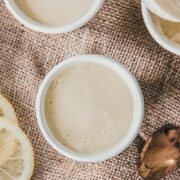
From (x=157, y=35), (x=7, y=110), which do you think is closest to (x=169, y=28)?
(x=157, y=35)

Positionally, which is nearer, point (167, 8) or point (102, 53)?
point (167, 8)

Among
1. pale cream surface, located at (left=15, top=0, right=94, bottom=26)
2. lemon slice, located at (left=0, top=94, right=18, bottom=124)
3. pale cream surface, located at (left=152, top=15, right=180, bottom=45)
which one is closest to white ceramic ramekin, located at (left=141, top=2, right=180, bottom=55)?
pale cream surface, located at (left=152, top=15, right=180, bottom=45)

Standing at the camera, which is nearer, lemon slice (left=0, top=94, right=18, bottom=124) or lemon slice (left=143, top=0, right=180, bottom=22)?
lemon slice (left=143, top=0, right=180, bottom=22)

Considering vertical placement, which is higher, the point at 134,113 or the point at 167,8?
the point at 167,8

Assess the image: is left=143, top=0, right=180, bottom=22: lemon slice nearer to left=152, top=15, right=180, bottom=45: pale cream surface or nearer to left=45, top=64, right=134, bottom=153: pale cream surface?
left=152, top=15, right=180, bottom=45: pale cream surface

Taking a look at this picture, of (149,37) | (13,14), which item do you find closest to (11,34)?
(13,14)

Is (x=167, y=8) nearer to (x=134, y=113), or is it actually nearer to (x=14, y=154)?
(x=134, y=113)

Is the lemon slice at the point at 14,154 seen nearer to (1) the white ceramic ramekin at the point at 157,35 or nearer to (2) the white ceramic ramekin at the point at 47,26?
(2) the white ceramic ramekin at the point at 47,26

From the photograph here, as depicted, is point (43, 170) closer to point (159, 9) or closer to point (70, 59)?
point (70, 59)
